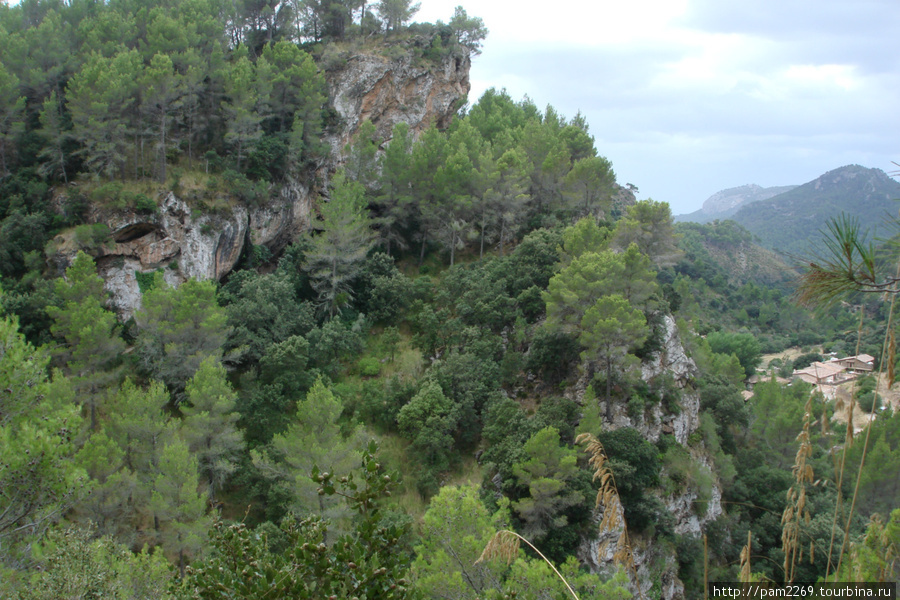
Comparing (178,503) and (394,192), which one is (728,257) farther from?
(178,503)

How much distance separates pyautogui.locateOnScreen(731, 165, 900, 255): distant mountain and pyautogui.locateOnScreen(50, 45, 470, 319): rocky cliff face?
398ft

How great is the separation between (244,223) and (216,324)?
1010 centimetres

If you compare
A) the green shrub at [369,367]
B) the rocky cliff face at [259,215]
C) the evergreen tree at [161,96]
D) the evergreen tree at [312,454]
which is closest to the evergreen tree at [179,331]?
the rocky cliff face at [259,215]

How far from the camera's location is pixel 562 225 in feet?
96.0

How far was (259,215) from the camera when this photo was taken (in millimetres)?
29531

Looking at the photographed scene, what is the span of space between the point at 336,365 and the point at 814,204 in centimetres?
18150

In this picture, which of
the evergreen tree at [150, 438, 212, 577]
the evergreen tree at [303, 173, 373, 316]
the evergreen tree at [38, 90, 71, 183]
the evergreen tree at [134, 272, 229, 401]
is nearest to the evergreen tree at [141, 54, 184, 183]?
the evergreen tree at [38, 90, 71, 183]

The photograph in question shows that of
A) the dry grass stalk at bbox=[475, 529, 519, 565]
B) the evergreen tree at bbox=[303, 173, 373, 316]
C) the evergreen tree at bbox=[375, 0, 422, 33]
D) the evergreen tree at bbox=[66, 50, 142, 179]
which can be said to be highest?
the evergreen tree at bbox=[375, 0, 422, 33]

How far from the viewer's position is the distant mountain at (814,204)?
140 meters

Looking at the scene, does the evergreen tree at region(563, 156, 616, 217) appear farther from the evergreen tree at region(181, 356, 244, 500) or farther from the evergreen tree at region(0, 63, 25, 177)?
the evergreen tree at region(0, 63, 25, 177)

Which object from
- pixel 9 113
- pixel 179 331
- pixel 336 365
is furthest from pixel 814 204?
pixel 9 113

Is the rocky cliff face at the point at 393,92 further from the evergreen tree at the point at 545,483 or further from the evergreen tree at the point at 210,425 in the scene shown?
the evergreen tree at the point at 545,483

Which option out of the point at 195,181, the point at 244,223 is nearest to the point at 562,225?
the point at 244,223

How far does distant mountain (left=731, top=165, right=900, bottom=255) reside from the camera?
459 feet
